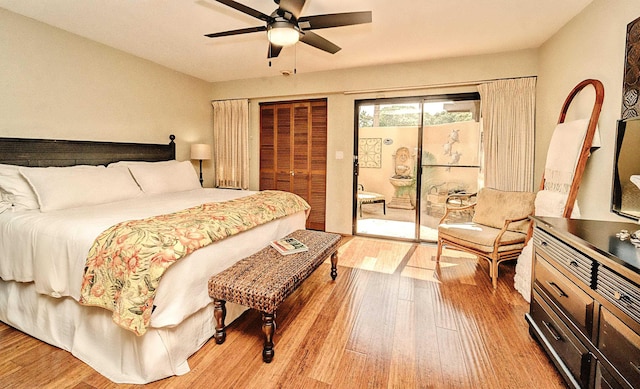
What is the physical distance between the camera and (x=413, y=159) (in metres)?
4.28

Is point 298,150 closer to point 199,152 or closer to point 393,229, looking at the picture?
point 199,152

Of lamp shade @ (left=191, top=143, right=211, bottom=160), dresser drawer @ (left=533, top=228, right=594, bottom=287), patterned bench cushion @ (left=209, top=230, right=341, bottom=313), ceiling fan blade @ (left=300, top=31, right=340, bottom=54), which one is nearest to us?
dresser drawer @ (left=533, top=228, right=594, bottom=287)

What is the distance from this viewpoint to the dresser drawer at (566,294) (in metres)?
1.37

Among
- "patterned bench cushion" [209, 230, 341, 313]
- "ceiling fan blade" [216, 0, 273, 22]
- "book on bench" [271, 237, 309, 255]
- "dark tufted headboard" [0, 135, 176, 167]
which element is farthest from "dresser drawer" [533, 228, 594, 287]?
"dark tufted headboard" [0, 135, 176, 167]

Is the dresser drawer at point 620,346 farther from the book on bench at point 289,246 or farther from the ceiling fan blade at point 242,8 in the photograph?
the ceiling fan blade at point 242,8

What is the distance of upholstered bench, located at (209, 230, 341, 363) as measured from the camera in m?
1.71

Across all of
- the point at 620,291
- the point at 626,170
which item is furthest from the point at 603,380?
the point at 626,170

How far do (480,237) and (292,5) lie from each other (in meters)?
2.60

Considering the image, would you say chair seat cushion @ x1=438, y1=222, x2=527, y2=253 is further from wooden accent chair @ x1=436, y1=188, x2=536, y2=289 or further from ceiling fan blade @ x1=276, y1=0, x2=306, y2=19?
ceiling fan blade @ x1=276, y1=0, x2=306, y2=19

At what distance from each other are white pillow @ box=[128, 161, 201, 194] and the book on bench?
6.03 feet

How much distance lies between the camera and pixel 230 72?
4.49 metres

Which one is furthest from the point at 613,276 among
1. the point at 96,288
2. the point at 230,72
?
the point at 230,72

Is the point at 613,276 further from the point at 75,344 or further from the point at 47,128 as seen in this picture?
the point at 47,128

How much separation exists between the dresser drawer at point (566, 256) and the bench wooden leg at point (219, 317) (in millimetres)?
1934
